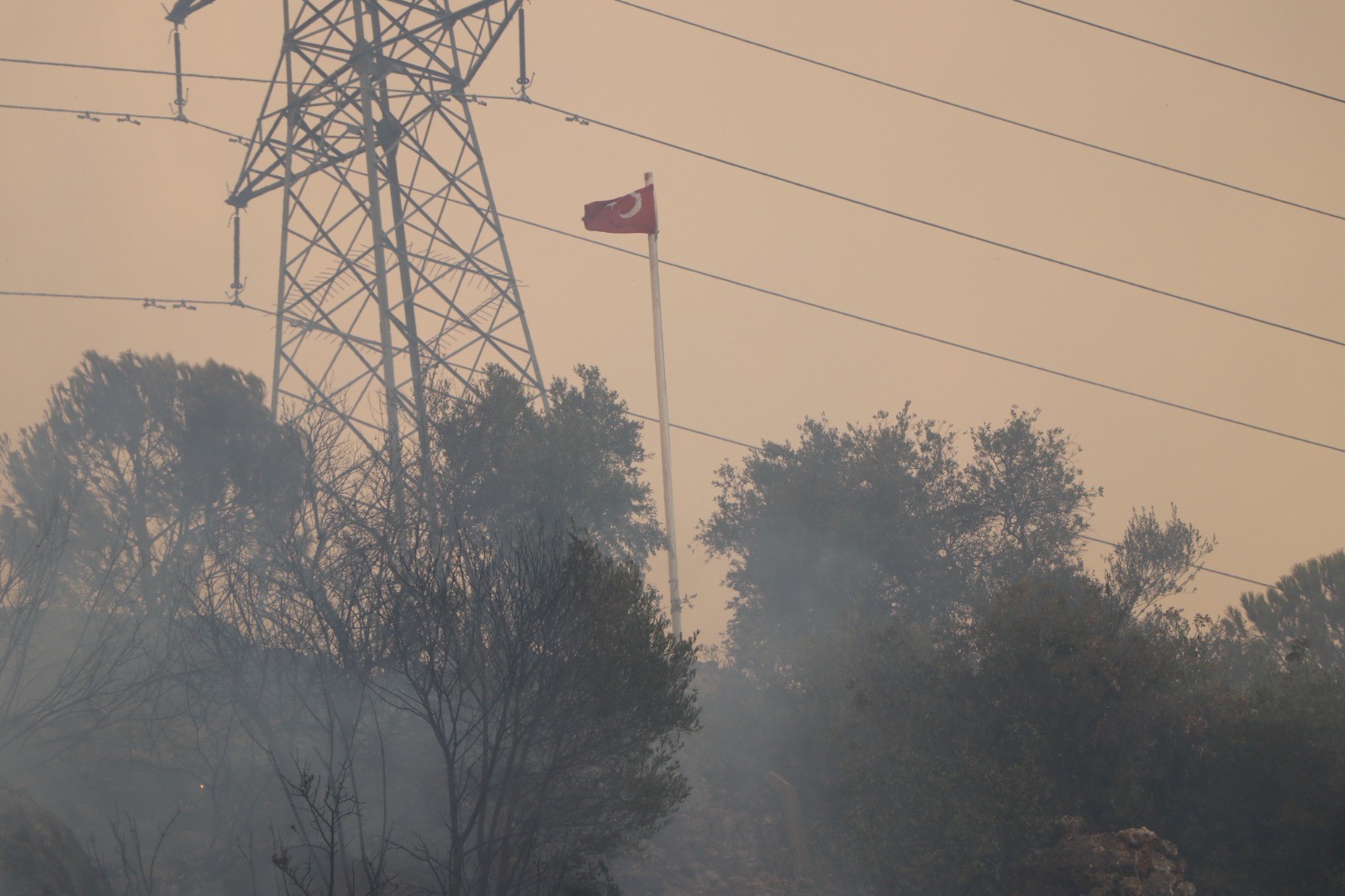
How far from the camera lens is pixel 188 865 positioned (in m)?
25.2

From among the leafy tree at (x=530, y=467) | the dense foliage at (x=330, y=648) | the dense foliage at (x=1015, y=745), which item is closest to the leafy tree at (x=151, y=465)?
the dense foliage at (x=330, y=648)

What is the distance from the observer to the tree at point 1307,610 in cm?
4981

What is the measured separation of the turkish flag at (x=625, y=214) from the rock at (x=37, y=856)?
21.6 meters

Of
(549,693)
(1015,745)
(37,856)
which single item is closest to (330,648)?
(549,693)

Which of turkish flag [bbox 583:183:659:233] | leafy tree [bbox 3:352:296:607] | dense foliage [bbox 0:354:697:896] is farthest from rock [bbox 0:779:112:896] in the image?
turkish flag [bbox 583:183:659:233]

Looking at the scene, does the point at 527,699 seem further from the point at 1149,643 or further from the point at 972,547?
the point at 972,547

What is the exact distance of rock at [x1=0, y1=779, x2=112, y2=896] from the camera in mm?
18298

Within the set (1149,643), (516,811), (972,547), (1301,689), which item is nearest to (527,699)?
(516,811)

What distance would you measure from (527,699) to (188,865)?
396 inches

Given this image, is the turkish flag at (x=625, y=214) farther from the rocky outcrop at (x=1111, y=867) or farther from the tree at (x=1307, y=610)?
the tree at (x=1307, y=610)

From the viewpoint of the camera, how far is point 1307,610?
5172 cm

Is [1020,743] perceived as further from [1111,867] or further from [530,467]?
[530,467]

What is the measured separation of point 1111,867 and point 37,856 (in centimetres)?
1849

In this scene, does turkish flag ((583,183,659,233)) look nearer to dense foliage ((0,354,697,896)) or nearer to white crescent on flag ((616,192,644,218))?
white crescent on flag ((616,192,644,218))
